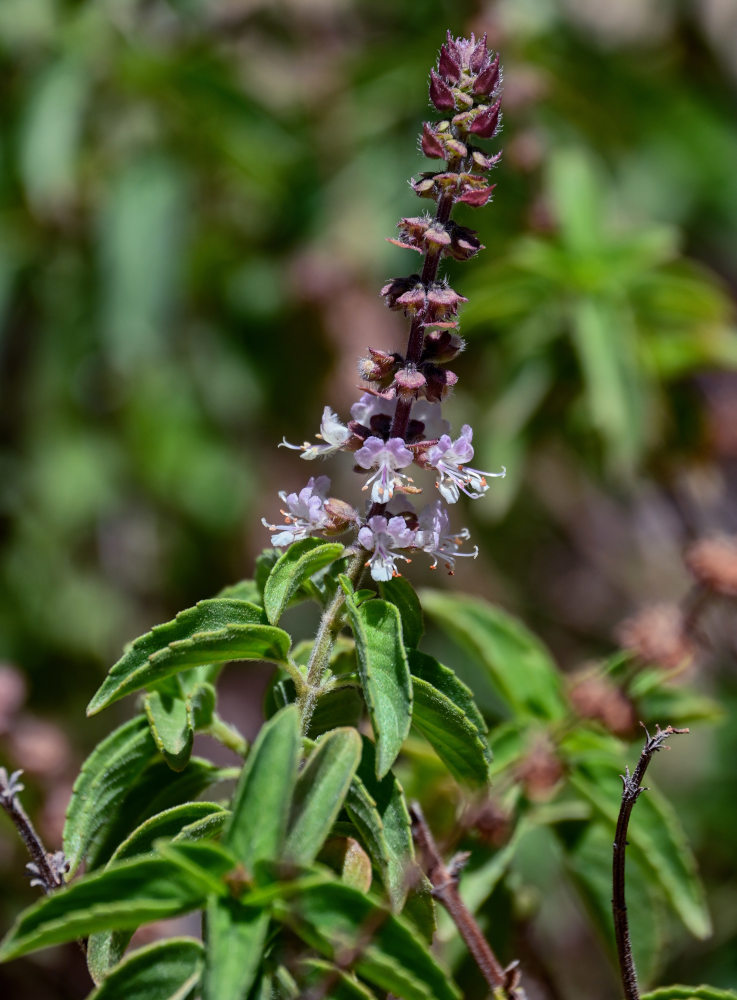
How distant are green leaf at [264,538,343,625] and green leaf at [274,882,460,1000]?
289 mm

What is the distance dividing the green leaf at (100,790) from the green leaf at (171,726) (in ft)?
0.12

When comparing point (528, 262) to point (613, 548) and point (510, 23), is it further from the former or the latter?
point (613, 548)

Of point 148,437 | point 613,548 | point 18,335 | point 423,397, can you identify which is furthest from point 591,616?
point 423,397

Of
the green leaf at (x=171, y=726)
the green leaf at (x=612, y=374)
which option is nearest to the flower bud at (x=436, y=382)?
the green leaf at (x=171, y=726)

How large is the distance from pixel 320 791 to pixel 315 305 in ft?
8.04

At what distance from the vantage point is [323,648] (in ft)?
3.88

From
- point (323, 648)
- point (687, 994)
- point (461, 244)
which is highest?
point (461, 244)

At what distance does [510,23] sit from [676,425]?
50.3 inches

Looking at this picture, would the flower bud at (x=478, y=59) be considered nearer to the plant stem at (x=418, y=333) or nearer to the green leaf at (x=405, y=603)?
the plant stem at (x=418, y=333)

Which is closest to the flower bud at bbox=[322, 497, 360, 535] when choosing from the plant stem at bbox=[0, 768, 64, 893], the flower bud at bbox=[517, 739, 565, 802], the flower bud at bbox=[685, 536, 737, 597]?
the plant stem at bbox=[0, 768, 64, 893]

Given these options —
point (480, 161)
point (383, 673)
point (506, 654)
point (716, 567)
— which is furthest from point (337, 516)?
point (716, 567)

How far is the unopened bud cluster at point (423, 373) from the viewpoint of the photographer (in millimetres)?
1146

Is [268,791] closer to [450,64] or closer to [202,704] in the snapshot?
[202,704]

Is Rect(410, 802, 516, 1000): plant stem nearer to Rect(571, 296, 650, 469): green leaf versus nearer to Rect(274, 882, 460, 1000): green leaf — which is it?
Rect(274, 882, 460, 1000): green leaf
